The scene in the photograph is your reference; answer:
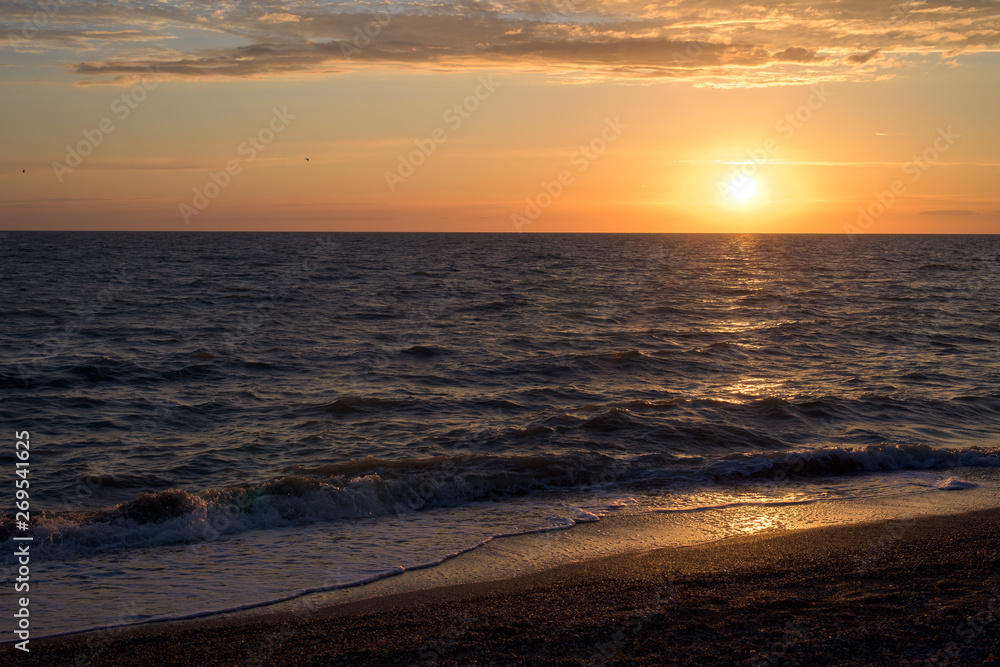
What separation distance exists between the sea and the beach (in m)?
0.57

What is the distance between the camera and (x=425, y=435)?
12.2 m

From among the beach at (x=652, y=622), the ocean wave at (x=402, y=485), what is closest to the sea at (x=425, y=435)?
the ocean wave at (x=402, y=485)

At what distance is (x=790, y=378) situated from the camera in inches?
672

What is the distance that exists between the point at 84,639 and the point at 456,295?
1184 inches

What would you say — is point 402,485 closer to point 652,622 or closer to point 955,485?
point 652,622

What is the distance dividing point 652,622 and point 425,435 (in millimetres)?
7243

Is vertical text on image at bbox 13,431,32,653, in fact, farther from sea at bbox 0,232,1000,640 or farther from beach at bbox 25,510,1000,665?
beach at bbox 25,510,1000,665

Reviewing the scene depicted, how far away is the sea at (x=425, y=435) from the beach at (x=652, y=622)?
567 millimetres

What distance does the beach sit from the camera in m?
4.90

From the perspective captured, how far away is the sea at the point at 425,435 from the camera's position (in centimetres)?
754

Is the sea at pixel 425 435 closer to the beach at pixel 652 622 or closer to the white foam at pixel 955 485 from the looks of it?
the white foam at pixel 955 485

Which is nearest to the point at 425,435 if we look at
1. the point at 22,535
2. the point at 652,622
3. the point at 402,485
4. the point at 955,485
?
the point at 402,485

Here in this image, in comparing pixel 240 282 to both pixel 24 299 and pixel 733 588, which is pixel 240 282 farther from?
pixel 733 588

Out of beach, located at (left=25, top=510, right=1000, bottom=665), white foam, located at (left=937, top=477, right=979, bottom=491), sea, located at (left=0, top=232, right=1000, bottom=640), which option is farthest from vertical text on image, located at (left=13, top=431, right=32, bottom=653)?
white foam, located at (left=937, top=477, right=979, bottom=491)
